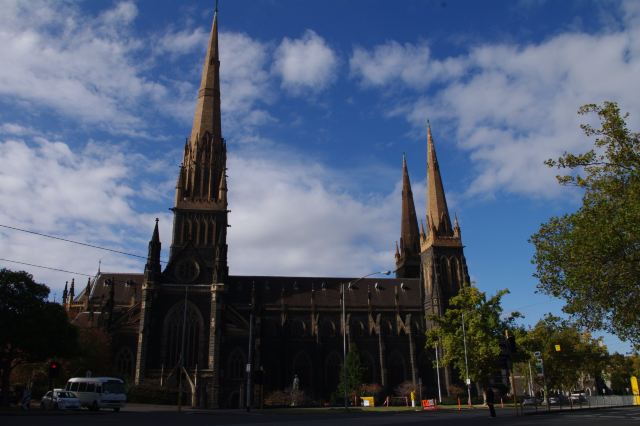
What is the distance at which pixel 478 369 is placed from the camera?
48812 mm

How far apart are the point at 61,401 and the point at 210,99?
49705 mm

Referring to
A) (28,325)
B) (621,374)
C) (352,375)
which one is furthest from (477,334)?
(621,374)

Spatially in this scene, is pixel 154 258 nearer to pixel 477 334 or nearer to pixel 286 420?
pixel 477 334

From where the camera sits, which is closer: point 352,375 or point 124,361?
point 124,361

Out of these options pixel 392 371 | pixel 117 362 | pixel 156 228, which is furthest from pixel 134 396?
pixel 392 371

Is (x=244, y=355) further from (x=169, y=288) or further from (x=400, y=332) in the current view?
(x=400, y=332)

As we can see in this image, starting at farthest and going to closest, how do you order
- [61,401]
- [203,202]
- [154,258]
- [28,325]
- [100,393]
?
1. [203,202]
2. [154,258]
3. [28,325]
4. [100,393]
5. [61,401]

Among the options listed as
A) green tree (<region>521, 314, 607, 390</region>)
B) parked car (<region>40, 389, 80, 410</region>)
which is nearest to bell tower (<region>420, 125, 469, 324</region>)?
green tree (<region>521, 314, 607, 390</region>)

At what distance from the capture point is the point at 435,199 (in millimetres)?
79438

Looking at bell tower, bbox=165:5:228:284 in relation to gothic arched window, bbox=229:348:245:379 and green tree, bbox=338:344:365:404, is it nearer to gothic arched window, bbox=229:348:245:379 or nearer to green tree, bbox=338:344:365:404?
gothic arched window, bbox=229:348:245:379

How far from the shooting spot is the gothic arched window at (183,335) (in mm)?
56750

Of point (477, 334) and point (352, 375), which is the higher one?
point (477, 334)

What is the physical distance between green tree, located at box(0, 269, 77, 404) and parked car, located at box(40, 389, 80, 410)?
7.24 meters

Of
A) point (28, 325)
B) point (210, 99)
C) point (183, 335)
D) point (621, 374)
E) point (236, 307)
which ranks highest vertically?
point (210, 99)
